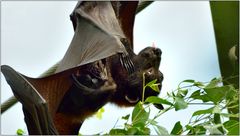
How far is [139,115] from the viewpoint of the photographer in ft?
5.07

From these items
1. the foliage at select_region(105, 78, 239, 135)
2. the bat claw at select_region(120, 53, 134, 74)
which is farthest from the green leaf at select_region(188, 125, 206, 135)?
the bat claw at select_region(120, 53, 134, 74)

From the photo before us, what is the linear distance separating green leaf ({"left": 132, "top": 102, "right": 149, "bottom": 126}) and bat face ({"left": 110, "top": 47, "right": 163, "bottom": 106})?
547mm

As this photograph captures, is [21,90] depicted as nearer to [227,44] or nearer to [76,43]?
[76,43]

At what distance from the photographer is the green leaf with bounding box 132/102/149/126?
1.50 meters

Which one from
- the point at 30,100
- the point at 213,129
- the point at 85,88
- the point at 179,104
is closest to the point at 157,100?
the point at 179,104

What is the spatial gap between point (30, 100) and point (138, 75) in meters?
0.60

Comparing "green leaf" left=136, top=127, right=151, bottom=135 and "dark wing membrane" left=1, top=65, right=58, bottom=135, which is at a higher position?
"dark wing membrane" left=1, top=65, right=58, bottom=135

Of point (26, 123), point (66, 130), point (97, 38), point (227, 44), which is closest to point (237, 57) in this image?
point (227, 44)

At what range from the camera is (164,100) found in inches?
62.6

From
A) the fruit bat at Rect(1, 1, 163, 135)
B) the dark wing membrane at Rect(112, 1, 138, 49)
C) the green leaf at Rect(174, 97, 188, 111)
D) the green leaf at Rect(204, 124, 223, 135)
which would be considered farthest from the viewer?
the dark wing membrane at Rect(112, 1, 138, 49)

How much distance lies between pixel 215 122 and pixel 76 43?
64 centimetres

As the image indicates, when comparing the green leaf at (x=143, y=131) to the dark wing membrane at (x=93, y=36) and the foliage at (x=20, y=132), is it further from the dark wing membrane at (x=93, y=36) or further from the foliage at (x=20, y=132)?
the foliage at (x=20, y=132)

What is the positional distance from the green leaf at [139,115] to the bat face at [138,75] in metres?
0.55

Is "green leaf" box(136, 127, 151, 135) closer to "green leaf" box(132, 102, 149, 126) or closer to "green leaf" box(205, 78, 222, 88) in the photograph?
"green leaf" box(132, 102, 149, 126)
